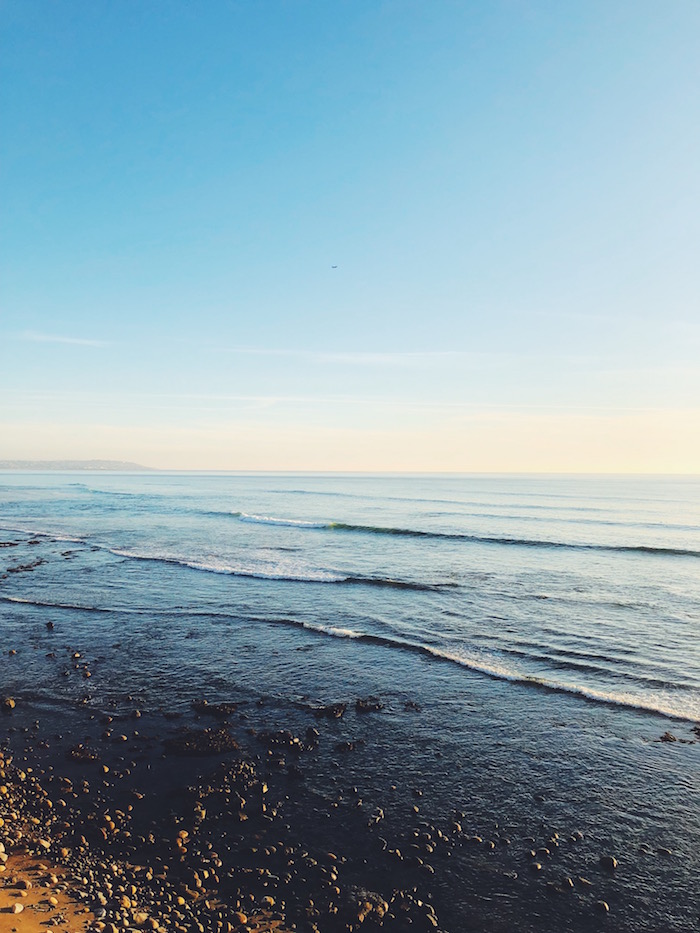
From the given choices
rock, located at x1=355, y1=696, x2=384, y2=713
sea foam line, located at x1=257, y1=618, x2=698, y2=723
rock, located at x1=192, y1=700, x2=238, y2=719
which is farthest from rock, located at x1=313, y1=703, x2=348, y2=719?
sea foam line, located at x1=257, y1=618, x2=698, y2=723

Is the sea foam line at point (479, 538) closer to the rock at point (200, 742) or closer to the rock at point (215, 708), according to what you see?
the rock at point (215, 708)

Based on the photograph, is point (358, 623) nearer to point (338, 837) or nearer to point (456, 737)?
point (456, 737)

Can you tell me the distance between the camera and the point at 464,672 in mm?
12562

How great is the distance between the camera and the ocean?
21.6 ft

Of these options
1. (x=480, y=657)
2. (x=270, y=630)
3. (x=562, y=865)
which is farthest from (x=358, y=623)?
(x=562, y=865)

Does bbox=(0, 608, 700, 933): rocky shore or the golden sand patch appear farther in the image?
bbox=(0, 608, 700, 933): rocky shore

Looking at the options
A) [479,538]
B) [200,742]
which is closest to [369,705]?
[200,742]

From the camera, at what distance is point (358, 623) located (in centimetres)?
1650

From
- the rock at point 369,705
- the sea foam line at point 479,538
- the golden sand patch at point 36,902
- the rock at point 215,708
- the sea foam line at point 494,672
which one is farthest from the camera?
the sea foam line at point 479,538

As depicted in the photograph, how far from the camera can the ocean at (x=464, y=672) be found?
6570mm

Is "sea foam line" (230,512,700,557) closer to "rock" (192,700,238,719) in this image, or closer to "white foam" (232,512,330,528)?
"white foam" (232,512,330,528)

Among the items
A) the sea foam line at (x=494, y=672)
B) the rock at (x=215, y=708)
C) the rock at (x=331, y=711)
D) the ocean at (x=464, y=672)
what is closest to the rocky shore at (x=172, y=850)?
the ocean at (x=464, y=672)

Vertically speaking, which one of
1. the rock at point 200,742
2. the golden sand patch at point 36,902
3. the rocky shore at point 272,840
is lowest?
the rock at point 200,742

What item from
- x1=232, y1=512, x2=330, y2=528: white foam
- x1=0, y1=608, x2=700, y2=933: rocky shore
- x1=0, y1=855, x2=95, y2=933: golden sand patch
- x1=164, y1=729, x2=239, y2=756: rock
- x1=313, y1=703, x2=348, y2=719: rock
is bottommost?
x1=232, y1=512, x2=330, y2=528: white foam
